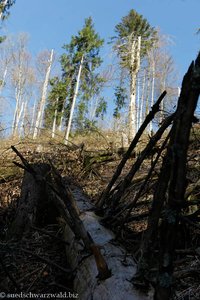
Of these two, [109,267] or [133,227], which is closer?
[109,267]

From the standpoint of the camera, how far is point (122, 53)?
18266mm

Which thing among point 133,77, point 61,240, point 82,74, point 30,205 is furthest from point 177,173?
point 82,74

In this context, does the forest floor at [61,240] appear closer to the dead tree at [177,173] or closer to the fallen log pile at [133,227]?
the fallen log pile at [133,227]

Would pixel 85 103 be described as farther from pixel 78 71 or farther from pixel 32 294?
pixel 32 294

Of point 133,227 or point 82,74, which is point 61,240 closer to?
point 133,227

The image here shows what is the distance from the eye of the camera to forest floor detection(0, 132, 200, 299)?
6.38 feet

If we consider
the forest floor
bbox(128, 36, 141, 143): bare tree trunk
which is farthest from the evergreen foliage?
the forest floor

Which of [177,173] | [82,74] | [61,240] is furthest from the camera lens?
[82,74]

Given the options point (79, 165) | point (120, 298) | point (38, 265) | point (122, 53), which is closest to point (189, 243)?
point (38, 265)

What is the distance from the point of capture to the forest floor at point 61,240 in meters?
1.94

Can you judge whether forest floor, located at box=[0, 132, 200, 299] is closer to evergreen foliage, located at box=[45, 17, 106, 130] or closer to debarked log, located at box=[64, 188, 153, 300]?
debarked log, located at box=[64, 188, 153, 300]

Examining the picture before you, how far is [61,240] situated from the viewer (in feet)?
7.94

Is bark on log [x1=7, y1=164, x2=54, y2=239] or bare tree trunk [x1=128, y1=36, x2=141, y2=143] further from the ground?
bare tree trunk [x1=128, y1=36, x2=141, y2=143]

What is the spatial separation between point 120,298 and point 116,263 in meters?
0.34
